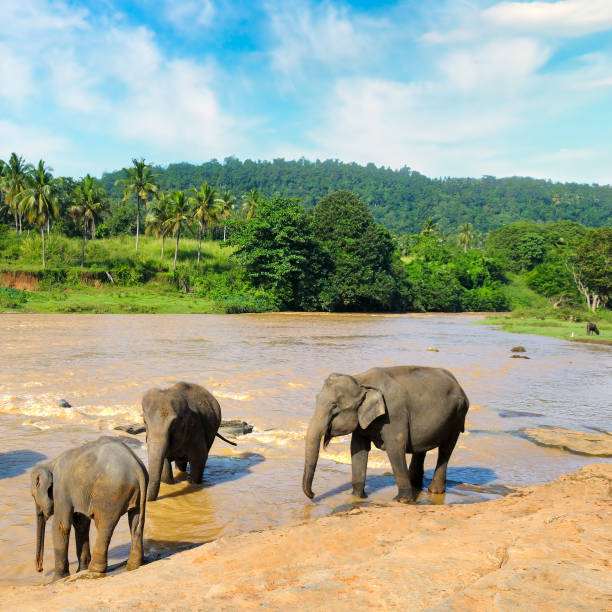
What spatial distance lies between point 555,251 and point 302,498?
92964 millimetres

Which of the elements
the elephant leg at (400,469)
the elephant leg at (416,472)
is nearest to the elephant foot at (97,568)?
the elephant leg at (400,469)

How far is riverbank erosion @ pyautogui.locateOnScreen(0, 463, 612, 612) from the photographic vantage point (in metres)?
3.36

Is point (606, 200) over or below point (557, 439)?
over

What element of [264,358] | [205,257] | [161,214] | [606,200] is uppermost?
[606,200]

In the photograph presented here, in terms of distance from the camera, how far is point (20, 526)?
20.6 feet

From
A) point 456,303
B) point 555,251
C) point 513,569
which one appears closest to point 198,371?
point 513,569

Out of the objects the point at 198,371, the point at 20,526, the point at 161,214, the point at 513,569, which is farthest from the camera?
the point at 161,214

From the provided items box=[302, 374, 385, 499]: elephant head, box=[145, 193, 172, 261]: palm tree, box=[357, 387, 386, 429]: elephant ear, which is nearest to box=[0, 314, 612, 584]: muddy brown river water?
box=[302, 374, 385, 499]: elephant head

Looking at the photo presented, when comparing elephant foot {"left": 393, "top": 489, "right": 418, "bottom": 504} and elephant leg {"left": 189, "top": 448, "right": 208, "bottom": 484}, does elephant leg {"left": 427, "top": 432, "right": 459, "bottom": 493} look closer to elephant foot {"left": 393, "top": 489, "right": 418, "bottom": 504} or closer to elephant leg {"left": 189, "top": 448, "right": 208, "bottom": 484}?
elephant foot {"left": 393, "top": 489, "right": 418, "bottom": 504}

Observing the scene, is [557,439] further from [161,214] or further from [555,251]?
[555,251]

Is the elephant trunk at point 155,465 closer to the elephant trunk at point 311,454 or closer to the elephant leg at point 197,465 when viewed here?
the elephant leg at point 197,465

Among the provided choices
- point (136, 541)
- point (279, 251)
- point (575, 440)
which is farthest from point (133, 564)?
point (279, 251)

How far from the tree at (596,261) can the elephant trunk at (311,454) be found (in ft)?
198

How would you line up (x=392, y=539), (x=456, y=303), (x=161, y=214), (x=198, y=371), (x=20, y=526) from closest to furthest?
1. (x=392, y=539)
2. (x=20, y=526)
3. (x=198, y=371)
4. (x=161, y=214)
5. (x=456, y=303)
